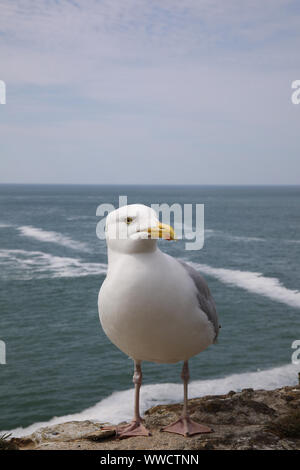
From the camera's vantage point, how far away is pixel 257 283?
44.9m

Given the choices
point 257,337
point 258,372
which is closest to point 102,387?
point 258,372

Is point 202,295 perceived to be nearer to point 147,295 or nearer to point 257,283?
point 147,295

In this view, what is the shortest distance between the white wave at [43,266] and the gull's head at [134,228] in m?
40.9

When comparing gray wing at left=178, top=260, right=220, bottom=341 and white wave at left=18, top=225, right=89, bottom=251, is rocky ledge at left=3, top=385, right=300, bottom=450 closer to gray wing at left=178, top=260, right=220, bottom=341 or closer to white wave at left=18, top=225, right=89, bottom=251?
gray wing at left=178, top=260, right=220, bottom=341

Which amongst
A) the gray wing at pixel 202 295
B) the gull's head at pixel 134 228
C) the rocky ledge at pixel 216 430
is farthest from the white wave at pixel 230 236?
the gull's head at pixel 134 228

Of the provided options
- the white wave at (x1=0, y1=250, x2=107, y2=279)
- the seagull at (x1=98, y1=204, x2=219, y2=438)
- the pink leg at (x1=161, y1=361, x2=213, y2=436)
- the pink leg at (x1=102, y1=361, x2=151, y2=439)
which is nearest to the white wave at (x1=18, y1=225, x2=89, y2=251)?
the white wave at (x1=0, y1=250, x2=107, y2=279)

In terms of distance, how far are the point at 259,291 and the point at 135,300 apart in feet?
121

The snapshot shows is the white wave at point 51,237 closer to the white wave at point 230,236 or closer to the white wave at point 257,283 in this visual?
the white wave at point 257,283

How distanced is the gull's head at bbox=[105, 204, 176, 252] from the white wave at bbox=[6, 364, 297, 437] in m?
15.8

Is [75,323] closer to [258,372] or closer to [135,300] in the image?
[258,372]

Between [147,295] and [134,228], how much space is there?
0.88 metres

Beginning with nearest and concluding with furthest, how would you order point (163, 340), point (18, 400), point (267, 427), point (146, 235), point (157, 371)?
point (146, 235) < point (163, 340) < point (267, 427) < point (18, 400) < point (157, 371)

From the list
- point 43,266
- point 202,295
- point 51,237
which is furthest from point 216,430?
point 51,237

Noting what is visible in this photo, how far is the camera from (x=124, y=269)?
6520 mm
